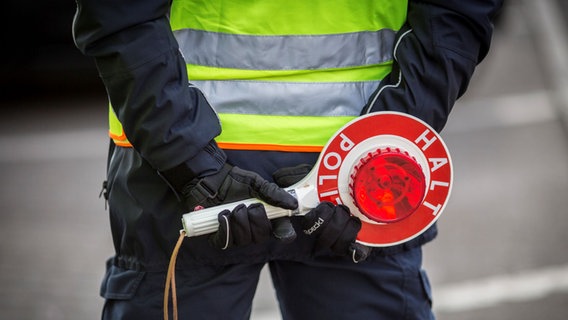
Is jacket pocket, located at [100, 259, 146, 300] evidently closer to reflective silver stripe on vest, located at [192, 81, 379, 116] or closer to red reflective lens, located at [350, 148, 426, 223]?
reflective silver stripe on vest, located at [192, 81, 379, 116]

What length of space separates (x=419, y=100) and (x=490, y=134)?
4328mm

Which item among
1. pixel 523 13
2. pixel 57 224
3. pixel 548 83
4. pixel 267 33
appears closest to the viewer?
pixel 267 33

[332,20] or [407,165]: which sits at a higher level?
[332,20]

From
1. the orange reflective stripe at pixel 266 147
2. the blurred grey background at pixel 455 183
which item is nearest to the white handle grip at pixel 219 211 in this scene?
the orange reflective stripe at pixel 266 147

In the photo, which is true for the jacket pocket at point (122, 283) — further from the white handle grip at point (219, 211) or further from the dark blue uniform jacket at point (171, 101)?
the white handle grip at point (219, 211)

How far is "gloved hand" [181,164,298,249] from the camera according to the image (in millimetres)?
2168

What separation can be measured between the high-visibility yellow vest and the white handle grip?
138 mm

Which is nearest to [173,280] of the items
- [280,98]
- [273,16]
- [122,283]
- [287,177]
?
[122,283]

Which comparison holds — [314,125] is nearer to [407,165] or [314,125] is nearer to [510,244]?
[407,165]

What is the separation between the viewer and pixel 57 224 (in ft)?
18.0

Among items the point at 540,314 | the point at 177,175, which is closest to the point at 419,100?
the point at 177,175

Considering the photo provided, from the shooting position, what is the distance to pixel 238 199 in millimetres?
2248

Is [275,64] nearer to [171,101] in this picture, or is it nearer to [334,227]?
[171,101]

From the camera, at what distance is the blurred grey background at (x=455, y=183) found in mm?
4559
